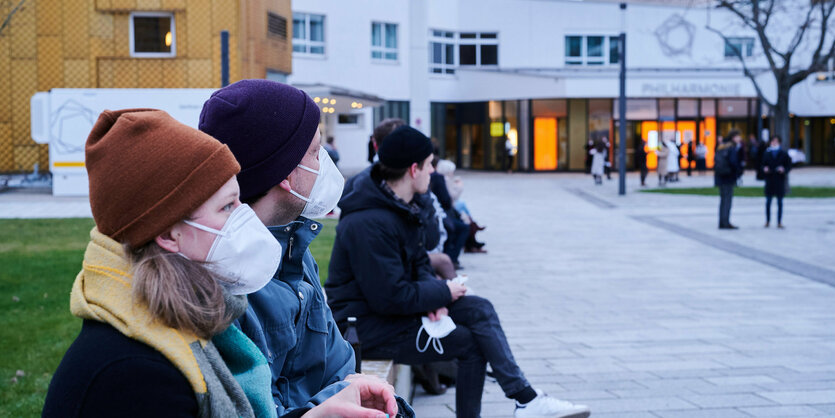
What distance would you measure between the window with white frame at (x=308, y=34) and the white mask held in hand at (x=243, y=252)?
3924cm

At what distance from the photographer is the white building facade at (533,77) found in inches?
1670

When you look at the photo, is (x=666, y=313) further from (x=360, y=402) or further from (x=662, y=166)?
(x=662, y=166)

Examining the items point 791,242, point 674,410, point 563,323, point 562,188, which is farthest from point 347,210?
point 562,188

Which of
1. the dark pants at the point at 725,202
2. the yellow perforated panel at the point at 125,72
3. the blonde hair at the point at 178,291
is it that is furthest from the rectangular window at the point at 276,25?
the blonde hair at the point at 178,291

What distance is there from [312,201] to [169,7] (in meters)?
22.8

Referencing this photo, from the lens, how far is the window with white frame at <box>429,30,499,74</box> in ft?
159

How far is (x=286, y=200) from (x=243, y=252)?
74cm

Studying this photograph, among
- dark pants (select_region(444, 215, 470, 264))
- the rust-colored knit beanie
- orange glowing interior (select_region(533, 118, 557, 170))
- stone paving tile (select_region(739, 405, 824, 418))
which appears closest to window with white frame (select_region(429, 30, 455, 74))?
orange glowing interior (select_region(533, 118, 557, 170))

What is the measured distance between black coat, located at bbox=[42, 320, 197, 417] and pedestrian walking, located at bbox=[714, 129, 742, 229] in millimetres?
15859

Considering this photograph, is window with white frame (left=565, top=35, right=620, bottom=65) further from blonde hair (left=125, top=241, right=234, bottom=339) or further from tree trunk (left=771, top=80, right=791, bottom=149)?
blonde hair (left=125, top=241, right=234, bottom=339)

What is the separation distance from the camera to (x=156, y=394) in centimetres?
167

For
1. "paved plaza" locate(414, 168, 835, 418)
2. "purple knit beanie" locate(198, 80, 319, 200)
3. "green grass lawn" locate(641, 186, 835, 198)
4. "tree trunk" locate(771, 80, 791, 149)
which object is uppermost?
"tree trunk" locate(771, 80, 791, 149)

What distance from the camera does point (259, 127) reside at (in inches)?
99.2

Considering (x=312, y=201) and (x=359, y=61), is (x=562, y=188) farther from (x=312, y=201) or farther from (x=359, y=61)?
(x=312, y=201)
